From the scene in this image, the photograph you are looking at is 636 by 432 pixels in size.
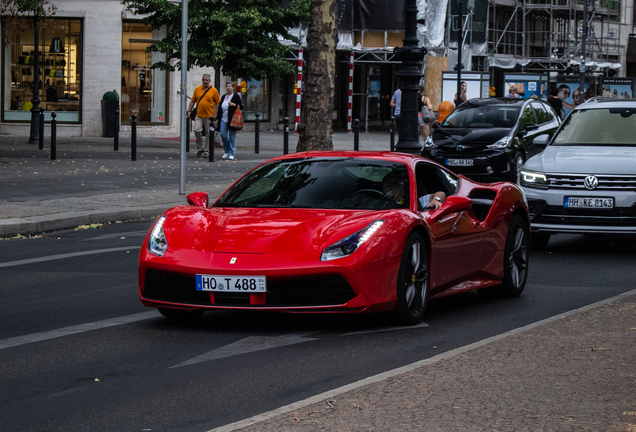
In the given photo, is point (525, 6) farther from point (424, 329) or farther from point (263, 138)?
point (424, 329)

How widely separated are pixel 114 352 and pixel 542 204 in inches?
246

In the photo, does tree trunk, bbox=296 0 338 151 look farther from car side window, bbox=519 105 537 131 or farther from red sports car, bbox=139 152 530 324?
red sports car, bbox=139 152 530 324

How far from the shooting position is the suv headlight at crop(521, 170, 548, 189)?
1139cm

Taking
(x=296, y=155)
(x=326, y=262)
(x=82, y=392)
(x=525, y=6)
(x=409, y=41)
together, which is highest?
(x=525, y=6)

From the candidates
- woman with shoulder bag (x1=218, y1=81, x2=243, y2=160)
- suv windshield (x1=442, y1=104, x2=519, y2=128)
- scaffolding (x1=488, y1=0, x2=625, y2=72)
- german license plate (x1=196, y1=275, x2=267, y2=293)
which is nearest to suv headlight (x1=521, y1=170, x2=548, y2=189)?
german license plate (x1=196, y1=275, x2=267, y2=293)

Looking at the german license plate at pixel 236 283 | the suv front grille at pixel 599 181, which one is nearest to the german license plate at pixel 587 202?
the suv front grille at pixel 599 181

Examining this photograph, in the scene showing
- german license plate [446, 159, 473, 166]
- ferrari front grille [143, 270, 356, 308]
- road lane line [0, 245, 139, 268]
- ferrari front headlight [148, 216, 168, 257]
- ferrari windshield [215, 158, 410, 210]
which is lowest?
road lane line [0, 245, 139, 268]

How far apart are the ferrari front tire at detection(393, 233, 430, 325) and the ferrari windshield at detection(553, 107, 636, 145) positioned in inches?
227

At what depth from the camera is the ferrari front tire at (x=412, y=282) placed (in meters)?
6.91

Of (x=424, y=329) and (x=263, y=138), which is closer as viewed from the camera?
(x=424, y=329)

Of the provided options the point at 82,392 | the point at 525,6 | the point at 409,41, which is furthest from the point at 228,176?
the point at 525,6

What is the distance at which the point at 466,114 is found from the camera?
21.3 metres

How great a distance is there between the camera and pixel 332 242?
21.8 feet

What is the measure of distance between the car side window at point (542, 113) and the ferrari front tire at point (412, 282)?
1485cm
